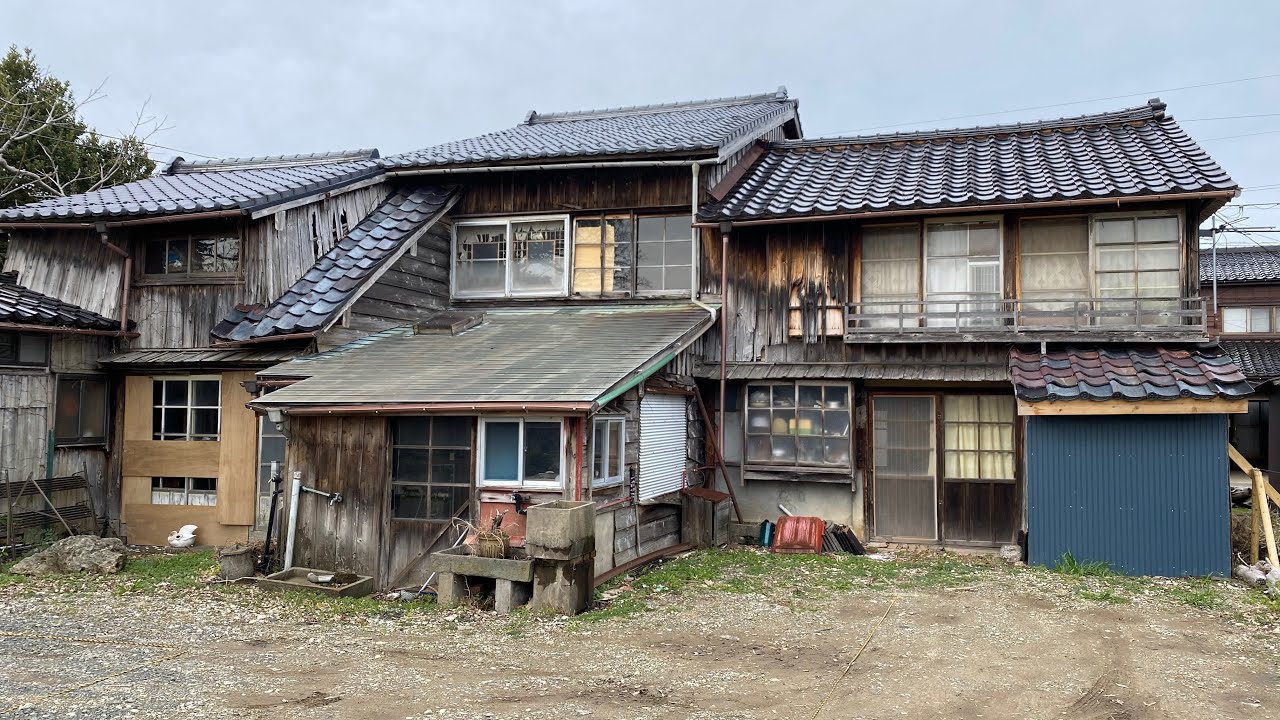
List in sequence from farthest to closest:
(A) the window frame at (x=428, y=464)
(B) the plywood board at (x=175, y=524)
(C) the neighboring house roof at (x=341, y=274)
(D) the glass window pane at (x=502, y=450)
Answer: (B) the plywood board at (x=175, y=524) < (C) the neighboring house roof at (x=341, y=274) < (A) the window frame at (x=428, y=464) < (D) the glass window pane at (x=502, y=450)

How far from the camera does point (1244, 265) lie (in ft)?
81.6

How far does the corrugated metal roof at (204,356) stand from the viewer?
12320 millimetres

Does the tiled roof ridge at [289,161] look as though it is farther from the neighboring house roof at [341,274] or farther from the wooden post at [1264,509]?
the wooden post at [1264,509]

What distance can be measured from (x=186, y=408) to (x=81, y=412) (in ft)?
4.80

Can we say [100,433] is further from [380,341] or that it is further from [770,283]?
[770,283]

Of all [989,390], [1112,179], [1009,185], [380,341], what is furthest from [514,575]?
[1112,179]

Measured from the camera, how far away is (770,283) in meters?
13.5

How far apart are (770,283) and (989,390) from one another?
142 inches

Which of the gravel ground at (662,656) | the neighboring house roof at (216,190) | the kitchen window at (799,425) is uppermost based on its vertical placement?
the neighboring house roof at (216,190)

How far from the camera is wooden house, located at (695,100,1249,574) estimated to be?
1081cm

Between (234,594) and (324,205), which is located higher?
(324,205)

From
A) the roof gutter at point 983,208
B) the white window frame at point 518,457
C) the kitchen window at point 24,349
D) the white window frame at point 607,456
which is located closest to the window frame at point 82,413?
the kitchen window at point 24,349

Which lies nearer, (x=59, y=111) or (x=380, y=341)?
(x=380, y=341)

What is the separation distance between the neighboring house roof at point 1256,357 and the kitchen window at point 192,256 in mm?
21832
